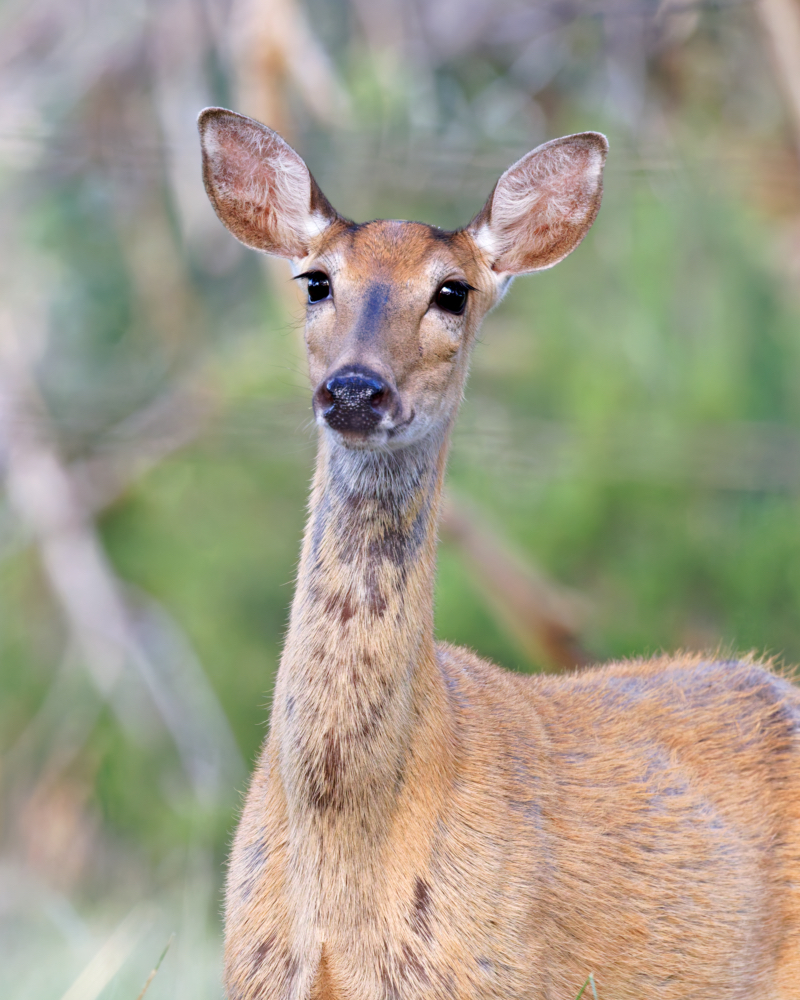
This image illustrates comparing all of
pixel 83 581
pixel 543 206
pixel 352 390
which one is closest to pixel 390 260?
pixel 352 390

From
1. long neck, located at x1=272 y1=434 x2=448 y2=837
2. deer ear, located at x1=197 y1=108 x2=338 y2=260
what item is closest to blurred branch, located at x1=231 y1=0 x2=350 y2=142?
deer ear, located at x1=197 y1=108 x2=338 y2=260

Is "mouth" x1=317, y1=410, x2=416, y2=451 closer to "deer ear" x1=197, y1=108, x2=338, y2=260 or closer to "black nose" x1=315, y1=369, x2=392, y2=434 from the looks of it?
"black nose" x1=315, y1=369, x2=392, y2=434

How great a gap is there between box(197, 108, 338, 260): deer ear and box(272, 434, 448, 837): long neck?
0.75 meters

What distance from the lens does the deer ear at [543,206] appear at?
397 centimetres

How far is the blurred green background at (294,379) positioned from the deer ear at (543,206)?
284cm

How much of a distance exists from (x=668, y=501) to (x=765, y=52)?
114 inches

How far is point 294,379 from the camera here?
8508 millimetres

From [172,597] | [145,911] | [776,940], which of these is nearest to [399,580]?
[776,940]

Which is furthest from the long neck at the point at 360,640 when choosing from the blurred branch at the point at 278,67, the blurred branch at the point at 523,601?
the blurred branch at the point at 278,67

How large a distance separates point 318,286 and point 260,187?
499 mm

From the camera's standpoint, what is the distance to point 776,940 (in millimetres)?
3865

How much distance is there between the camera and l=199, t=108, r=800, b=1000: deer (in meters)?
3.23

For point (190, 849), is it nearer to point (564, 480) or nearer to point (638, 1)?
point (564, 480)

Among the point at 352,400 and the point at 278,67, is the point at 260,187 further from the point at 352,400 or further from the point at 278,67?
the point at 278,67
